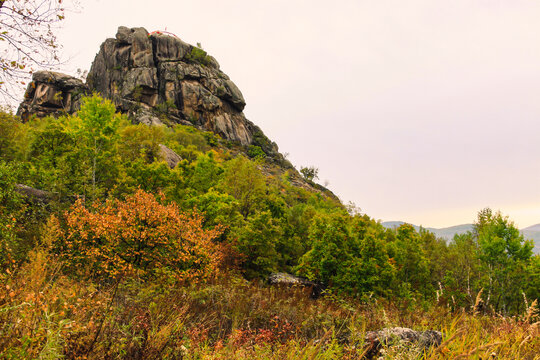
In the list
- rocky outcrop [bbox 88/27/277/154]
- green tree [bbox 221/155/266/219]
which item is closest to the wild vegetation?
green tree [bbox 221/155/266/219]

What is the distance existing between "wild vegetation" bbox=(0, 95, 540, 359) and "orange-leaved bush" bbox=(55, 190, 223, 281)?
84 millimetres

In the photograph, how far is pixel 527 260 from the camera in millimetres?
29516

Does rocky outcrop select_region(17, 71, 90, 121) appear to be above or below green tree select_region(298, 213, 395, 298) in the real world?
above

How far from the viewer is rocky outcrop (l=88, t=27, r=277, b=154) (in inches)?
3346

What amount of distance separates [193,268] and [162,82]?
88.9m

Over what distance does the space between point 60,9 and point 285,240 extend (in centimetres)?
2309

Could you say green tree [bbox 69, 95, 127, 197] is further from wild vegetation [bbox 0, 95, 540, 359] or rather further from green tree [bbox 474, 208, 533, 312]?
green tree [bbox 474, 208, 533, 312]

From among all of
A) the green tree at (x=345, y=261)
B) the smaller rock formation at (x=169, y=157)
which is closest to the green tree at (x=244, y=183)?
the smaller rock formation at (x=169, y=157)

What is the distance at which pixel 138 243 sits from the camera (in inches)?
473

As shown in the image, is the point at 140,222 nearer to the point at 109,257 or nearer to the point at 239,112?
the point at 109,257

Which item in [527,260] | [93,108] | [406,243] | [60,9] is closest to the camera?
[60,9]

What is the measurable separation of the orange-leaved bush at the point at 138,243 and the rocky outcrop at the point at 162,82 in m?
74.3

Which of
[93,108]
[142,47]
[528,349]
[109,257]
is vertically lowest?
[109,257]

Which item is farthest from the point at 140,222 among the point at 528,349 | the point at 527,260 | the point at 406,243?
the point at 527,260
